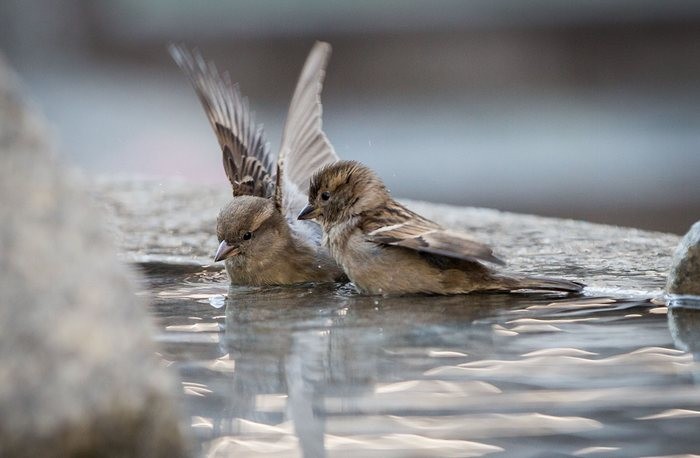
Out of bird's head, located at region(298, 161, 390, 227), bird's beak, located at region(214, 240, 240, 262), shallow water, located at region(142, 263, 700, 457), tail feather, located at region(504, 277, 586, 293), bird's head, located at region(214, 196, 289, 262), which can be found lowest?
shallow water, located at region(142, 263, 700, 457)

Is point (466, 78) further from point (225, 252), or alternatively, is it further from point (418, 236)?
point (418, 236)

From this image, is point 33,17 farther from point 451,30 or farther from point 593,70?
point 593,70

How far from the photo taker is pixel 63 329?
6.07 ft

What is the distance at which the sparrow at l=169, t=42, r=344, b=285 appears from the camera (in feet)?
14.5

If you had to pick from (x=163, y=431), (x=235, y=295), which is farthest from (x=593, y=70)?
(x=163, y=431)

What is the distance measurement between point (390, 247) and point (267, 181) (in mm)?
1113

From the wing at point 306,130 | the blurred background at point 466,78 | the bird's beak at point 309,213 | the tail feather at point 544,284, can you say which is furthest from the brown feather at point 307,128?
the blurred background at point 466,78

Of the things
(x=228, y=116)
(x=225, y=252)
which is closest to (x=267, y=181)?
(x=228, y=116)

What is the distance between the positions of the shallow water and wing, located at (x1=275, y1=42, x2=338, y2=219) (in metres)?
1.31

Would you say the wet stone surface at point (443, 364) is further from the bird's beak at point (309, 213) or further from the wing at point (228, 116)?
the wing at point (228, 116)

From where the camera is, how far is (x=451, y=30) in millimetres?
11344

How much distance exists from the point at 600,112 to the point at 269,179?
22.8 ft

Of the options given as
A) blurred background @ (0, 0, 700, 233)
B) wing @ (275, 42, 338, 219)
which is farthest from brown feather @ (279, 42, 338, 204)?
blurred background @ (0, 0, 700, 233)

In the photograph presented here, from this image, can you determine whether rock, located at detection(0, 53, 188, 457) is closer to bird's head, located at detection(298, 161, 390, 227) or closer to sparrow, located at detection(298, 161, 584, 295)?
sparrow, located at detection(298, 161, 584, 295)
